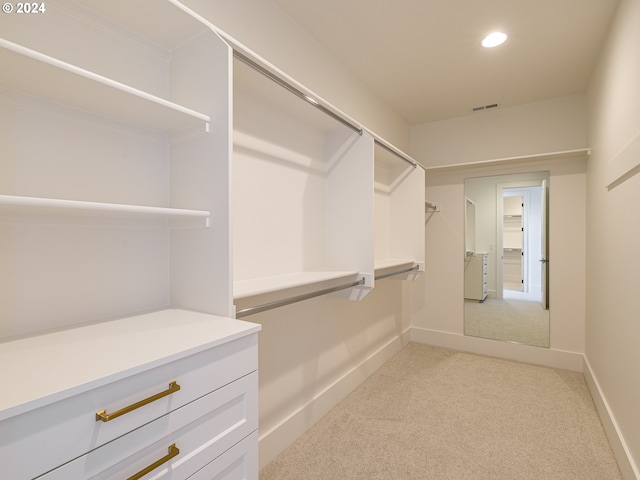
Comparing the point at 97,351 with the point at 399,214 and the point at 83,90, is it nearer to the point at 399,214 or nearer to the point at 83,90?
the point at 83,90

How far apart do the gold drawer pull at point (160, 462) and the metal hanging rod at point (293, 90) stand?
138 cm

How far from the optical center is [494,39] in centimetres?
228

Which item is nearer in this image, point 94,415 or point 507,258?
point 94,415

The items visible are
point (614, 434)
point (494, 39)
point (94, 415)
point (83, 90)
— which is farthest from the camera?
point (494, 39)

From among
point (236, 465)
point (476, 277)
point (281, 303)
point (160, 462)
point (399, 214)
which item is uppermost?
point (399, 214)

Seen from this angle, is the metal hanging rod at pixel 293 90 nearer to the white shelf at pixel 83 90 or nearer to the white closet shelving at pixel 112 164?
the white closet shelving at pixel 112 164

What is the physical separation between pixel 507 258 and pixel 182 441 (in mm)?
3760

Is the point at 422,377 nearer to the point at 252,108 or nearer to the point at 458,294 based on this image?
the point at 458,294

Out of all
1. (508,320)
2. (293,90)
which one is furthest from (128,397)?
(508,320)

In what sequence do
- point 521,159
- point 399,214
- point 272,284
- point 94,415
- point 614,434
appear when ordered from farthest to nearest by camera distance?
1. point 399,214
2. point 521,159
3. point 614,434
4. point 272,284
5. point 94,415

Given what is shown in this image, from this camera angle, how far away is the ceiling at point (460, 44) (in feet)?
6.47

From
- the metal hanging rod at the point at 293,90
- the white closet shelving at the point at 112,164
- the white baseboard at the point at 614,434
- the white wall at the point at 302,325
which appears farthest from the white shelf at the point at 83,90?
the white baseboard at the point at 614,434

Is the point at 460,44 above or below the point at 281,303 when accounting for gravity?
above

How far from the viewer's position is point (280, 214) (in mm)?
1905
